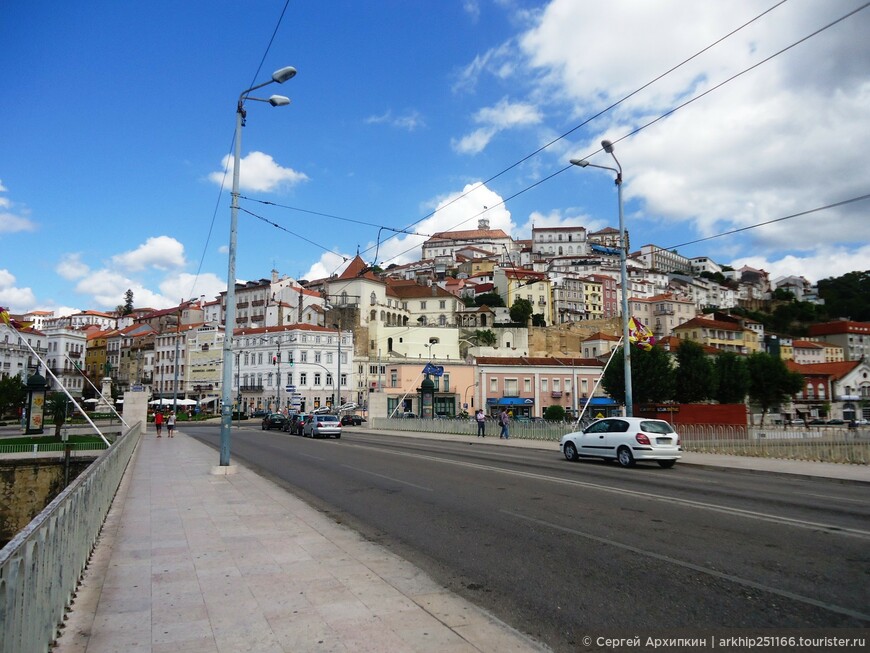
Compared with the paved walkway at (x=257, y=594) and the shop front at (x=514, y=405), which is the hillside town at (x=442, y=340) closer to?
the shop front at (x=514, y=405)

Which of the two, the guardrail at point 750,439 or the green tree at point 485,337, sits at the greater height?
the green tree at point 485,337

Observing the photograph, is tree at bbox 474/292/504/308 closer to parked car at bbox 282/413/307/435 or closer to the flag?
parked car at bbox 282/413/307/435

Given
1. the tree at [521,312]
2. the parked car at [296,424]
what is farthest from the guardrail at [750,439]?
the tree at [521,312]

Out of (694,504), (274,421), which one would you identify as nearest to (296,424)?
(274,421)

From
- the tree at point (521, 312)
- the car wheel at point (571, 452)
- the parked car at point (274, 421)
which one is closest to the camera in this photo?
the car wheel at point (571, 452)

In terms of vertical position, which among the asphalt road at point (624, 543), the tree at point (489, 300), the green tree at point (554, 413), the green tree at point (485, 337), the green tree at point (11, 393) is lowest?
the green tree at point (554, 413)

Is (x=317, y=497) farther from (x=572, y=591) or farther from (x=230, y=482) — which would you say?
(x=572, y=591)

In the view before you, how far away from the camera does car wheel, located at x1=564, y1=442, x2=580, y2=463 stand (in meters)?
21.2

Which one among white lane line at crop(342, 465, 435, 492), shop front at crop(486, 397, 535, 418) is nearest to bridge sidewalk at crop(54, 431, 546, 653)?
white lane line at crop(342, 465, 435, 492)

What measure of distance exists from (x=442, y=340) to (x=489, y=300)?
93.5 feet

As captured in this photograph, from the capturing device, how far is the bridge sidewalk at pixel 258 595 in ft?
16.1

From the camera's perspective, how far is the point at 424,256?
185m

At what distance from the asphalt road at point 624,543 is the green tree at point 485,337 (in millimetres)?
86286

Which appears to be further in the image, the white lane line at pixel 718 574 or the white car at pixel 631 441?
the white car at pixel 631 441
